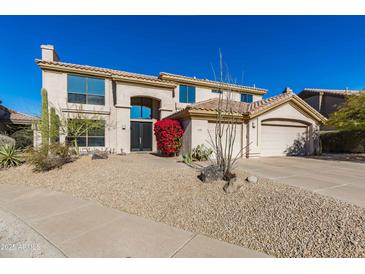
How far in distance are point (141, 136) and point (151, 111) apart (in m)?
2.47

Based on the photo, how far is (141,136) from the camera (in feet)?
49.2

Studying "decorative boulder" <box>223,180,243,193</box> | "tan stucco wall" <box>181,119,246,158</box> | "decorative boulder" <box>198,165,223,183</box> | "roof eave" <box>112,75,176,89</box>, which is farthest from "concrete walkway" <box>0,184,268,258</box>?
"roof eave" <box>112,75,176,89</box>

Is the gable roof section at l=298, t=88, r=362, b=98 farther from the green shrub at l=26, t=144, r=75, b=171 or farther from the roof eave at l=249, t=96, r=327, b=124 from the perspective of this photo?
the green shrub at l=26, t=144, r=75, b=171

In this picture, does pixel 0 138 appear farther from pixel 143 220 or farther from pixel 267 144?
pixel 267 144

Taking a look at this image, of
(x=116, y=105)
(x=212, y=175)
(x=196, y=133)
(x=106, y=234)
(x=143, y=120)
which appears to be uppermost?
(x=116, y=105)

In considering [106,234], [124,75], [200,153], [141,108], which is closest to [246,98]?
[141,108]

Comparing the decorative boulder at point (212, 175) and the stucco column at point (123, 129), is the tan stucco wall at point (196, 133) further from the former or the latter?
the decorative boulder at point (212, 175)

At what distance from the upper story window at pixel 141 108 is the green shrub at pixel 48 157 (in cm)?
755

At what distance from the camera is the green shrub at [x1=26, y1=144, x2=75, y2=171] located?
7569mm

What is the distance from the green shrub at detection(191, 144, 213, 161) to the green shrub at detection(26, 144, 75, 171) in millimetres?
6113

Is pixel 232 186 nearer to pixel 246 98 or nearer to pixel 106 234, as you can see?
pixel 106 234

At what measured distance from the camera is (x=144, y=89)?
1433cm

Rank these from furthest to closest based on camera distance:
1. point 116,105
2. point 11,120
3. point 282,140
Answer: point 11,120, point 116,105, point 282,140
